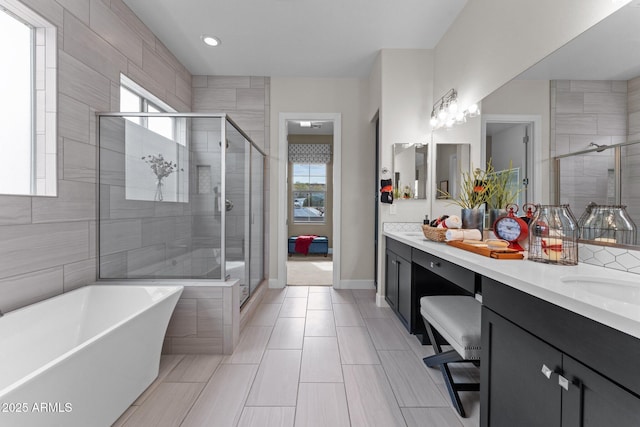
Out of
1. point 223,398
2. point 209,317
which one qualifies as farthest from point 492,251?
point 209,317

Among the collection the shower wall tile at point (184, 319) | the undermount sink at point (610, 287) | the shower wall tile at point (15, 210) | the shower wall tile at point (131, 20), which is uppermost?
the shower wall tile at point (131, 20)

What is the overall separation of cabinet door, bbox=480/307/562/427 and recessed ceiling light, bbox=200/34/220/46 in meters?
3.28

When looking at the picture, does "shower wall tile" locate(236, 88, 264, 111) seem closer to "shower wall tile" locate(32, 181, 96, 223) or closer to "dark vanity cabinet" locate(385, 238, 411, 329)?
"shower wall tile" locate(32, 181, 96, 223)

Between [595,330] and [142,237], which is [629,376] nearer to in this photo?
[595,330]

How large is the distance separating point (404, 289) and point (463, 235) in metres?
0.76

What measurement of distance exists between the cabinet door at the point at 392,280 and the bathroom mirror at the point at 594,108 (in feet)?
4.67

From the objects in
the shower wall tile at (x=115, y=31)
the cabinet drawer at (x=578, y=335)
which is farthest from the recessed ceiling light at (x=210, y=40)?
the cabinet drawer at (x=578, y=335)

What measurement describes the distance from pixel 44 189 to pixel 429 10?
3.13 m

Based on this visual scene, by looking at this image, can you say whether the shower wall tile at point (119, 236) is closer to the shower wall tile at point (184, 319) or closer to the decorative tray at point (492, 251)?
the shower wall tile at point (184, 319)

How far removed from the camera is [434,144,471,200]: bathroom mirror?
2.54 metres

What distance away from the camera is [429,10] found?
2559mm

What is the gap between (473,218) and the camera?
2.21 m

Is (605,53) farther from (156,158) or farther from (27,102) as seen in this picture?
(27,102)

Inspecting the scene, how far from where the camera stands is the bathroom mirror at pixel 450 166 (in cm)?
254
